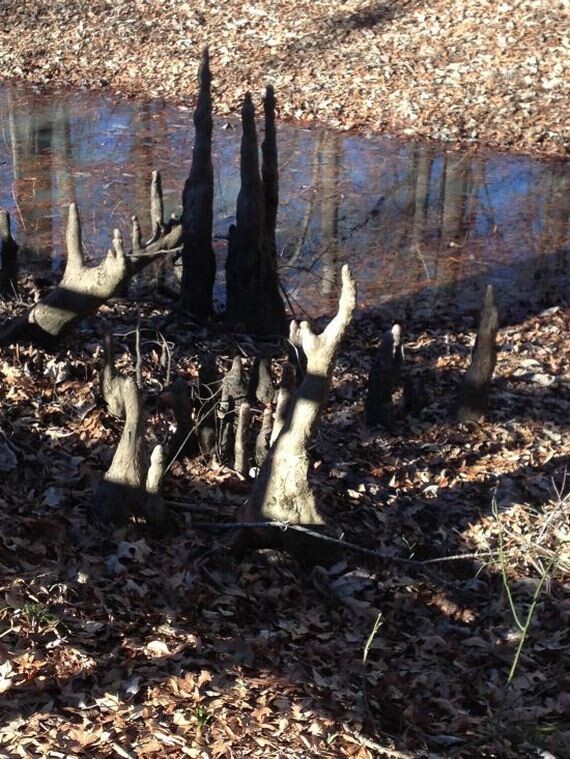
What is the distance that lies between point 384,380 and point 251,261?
6.21 ft

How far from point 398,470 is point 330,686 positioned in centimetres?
339

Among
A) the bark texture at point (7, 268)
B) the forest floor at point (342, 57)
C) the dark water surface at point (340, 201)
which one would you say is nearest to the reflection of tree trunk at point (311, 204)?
the dark water surface at point (340, 201)

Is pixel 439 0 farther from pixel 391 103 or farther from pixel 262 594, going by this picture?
pixel 262 594

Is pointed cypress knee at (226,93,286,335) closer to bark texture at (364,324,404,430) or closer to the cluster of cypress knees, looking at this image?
the cluster of cypress knees

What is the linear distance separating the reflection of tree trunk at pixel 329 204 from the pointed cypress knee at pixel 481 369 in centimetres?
394

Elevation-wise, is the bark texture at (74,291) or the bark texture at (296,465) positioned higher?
the bark texture at (74,291)

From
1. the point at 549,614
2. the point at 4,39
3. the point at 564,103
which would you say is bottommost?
the point at 549,614

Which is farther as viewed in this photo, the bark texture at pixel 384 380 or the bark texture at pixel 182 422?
the bark texture at pixel 384 380

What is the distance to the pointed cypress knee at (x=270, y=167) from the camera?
9375mm

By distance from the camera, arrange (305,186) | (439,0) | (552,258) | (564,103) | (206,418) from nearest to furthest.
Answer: (206,418)
(552,258)
(305,186)
(564,103)
(439,0)

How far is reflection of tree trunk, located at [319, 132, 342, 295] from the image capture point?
13.3 m

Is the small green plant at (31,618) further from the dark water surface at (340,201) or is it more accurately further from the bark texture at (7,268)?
the dark water surface at (340,201)

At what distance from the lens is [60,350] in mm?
8516

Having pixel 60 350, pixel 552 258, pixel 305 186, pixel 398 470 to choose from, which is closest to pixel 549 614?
pixel 398 470
